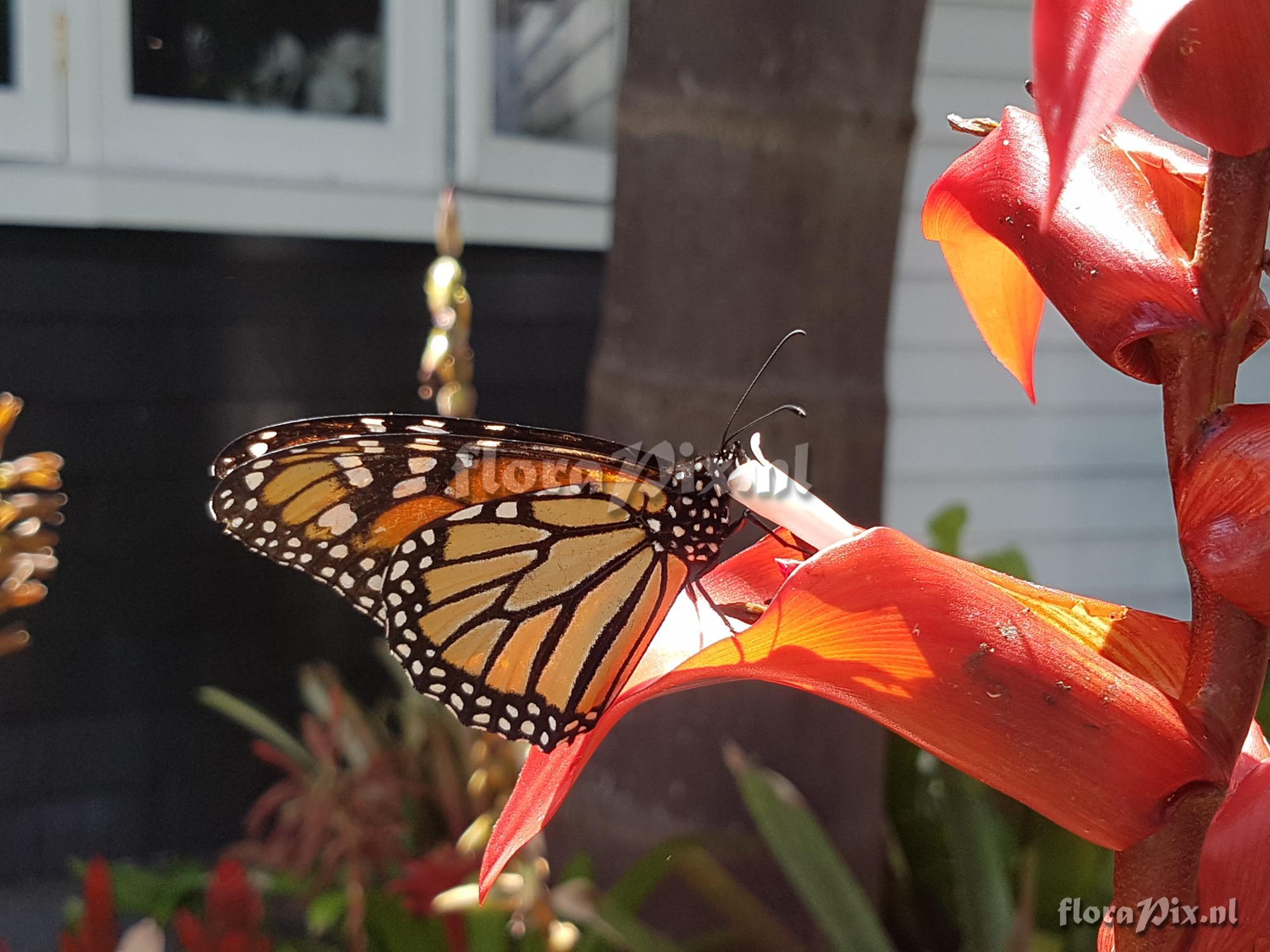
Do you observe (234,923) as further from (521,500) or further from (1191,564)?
(1191,564)

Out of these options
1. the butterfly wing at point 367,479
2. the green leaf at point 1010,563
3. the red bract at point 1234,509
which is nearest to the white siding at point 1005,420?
the green leaf at point 1010,563

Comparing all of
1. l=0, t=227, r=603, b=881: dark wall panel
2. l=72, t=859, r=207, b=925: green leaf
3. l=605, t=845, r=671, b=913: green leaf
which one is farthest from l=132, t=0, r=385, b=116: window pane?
l=605, t=845, r=671, b=913: green leaf

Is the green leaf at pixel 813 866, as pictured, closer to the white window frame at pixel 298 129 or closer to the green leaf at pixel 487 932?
the green leaf at pixel 487 932

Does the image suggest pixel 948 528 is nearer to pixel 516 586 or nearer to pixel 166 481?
pixel 516 586

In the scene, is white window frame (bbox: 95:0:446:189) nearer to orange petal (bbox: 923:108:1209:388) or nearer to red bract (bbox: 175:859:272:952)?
red bract (bbox: 175:859:272:952)

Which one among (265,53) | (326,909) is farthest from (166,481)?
(326,909)

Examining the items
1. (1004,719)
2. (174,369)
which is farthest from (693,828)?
(174,369)

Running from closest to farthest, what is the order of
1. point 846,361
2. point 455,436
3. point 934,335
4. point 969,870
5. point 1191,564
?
point 1191,564 < point 455,436 < point 846,361 < point 969,870 < point 934,335
